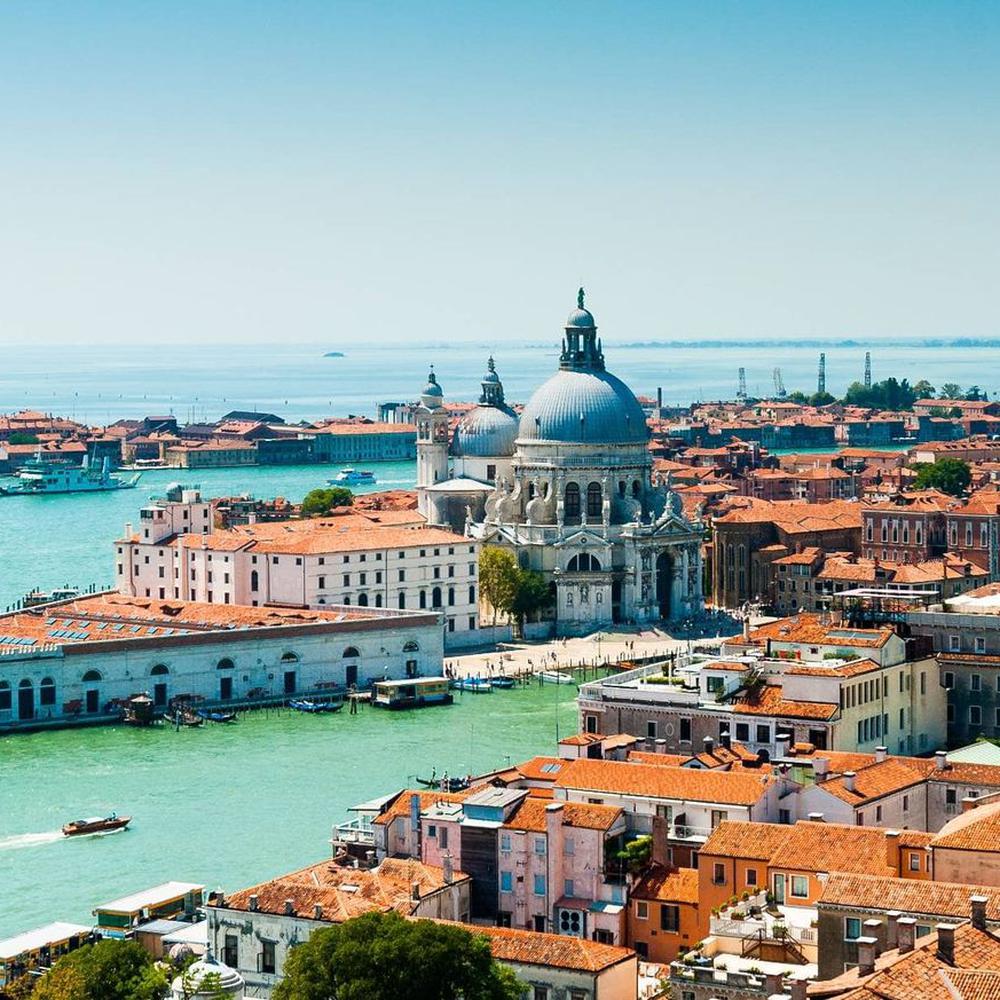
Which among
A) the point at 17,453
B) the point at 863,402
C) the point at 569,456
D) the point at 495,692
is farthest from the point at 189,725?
the point at 863,402

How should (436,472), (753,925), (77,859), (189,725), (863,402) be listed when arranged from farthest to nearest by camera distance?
1. (863,402)
2. (436,472)
3. (189,725)
4. (77,859)
5. (753,925)

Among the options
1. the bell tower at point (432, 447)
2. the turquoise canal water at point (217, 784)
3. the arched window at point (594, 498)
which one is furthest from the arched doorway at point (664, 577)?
the turquoise canal water at point (217, 784)

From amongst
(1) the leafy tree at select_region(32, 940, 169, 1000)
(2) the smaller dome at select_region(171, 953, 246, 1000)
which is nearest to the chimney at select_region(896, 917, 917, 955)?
(2) the smaller dome at select_region(171, 953, 246, 1000)

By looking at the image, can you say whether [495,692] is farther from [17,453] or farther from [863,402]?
[863,402]

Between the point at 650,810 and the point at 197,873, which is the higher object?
the point at 650,810

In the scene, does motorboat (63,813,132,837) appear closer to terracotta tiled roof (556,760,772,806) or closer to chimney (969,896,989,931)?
terracotta tiled roof (556,760,772,806)

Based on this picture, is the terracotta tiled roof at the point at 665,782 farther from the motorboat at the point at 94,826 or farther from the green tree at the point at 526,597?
the green tree at the point at 526,597

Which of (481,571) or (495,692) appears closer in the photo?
(495,692)

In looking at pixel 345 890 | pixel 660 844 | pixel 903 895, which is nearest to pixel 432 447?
pixel 660 844
